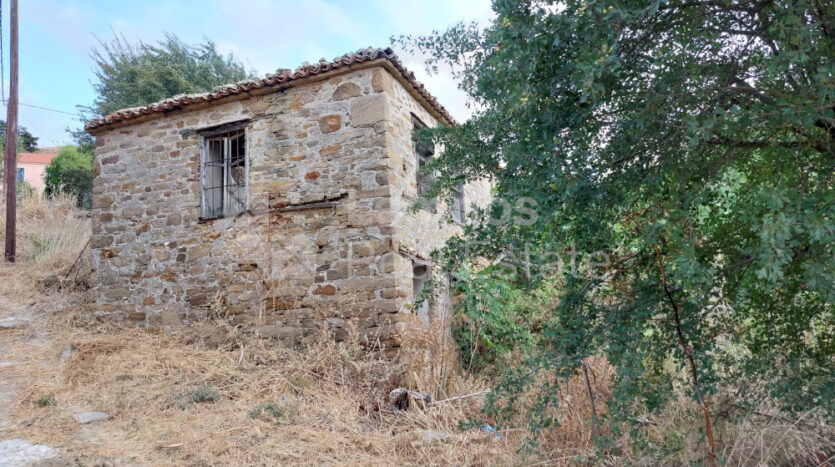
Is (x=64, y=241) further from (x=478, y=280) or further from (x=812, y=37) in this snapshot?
(x=812, y=37)

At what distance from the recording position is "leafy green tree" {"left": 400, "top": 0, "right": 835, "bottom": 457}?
2.08m

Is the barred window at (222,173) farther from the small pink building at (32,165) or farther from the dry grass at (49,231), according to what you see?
the small pink building at (32,165)

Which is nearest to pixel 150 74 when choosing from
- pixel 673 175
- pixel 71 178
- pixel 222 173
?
pixel 71 178

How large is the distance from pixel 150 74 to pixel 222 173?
33.2 ft

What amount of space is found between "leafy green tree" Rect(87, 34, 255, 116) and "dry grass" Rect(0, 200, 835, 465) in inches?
392

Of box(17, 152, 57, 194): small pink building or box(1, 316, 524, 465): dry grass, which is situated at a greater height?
box(17, 152, 57, 194): small pink building

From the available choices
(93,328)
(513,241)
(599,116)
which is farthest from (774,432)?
(93,328)

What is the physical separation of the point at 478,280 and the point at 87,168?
12.8 meters

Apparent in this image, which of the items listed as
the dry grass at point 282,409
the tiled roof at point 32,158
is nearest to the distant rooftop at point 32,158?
the tiled roof at point 32,158

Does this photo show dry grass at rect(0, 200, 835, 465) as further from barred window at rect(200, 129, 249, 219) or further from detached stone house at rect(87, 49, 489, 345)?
barred window at rect(200, 129, 249, 219)

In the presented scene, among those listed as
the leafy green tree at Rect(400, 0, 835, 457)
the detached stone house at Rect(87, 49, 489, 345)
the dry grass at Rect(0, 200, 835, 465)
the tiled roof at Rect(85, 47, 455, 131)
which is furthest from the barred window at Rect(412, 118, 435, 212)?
the leafy green tree at Rect(400, 0, 835, 457)

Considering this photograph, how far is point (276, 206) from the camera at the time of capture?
6.41m

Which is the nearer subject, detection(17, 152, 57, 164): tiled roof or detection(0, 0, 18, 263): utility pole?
detection(0, 0, 18, 263): utility pole

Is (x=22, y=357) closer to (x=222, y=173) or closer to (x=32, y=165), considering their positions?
(x=222, y=173)
